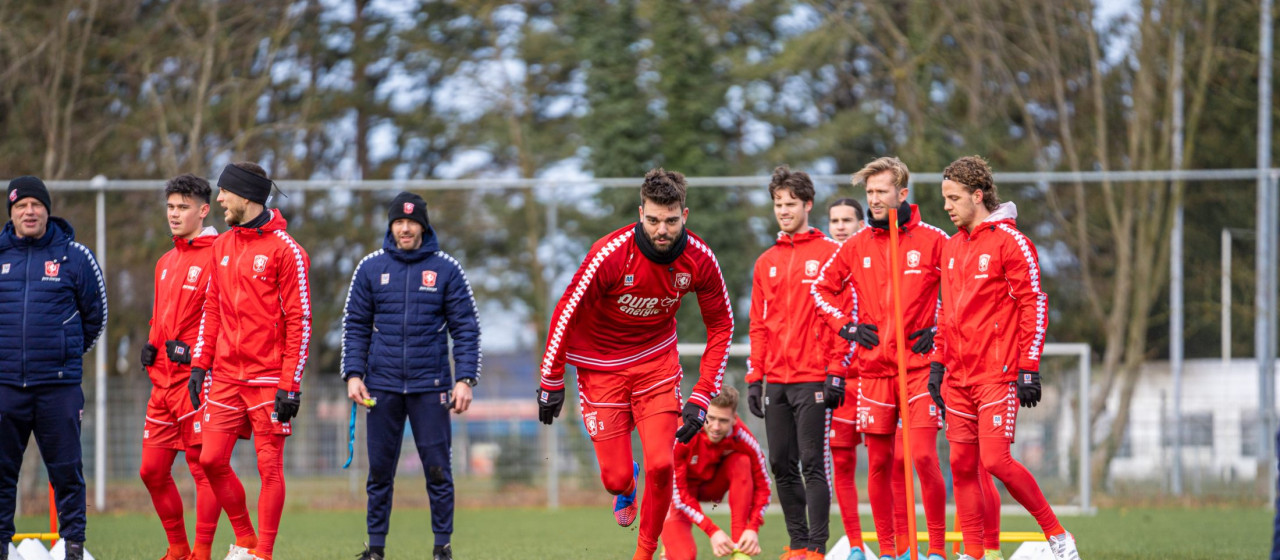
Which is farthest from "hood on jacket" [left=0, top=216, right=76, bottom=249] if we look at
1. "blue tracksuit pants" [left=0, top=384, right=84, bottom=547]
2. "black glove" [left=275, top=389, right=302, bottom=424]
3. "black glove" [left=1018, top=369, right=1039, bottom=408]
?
"black glove" [left=1018, top=369, right=1039, bottom=408]

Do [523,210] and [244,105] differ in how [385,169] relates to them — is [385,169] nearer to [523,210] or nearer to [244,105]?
[244,105]

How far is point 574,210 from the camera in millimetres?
13375

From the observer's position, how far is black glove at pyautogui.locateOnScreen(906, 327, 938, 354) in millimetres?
6773

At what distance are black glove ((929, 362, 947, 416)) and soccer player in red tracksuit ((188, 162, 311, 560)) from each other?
10.9 ft

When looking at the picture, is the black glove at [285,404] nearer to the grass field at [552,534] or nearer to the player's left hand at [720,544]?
the grass field at [552,534]

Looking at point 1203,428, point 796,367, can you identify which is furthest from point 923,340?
point 1203,428

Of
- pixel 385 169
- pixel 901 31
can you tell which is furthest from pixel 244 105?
pixel 901 31

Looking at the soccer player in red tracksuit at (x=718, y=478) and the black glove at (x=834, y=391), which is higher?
the black glove at (x=834, y=391)

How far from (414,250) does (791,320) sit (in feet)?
7.37

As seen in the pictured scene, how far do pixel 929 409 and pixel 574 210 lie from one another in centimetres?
719

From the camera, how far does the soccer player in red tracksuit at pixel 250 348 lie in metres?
6.69

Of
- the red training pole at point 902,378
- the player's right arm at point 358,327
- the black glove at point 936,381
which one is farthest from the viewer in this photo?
the player's right arm at point 358,327

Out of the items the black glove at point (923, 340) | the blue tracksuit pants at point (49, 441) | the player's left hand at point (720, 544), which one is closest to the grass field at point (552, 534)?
the blue tracksuit pants at point (49, 441)

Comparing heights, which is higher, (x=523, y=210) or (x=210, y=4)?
(x=210, y=4)
